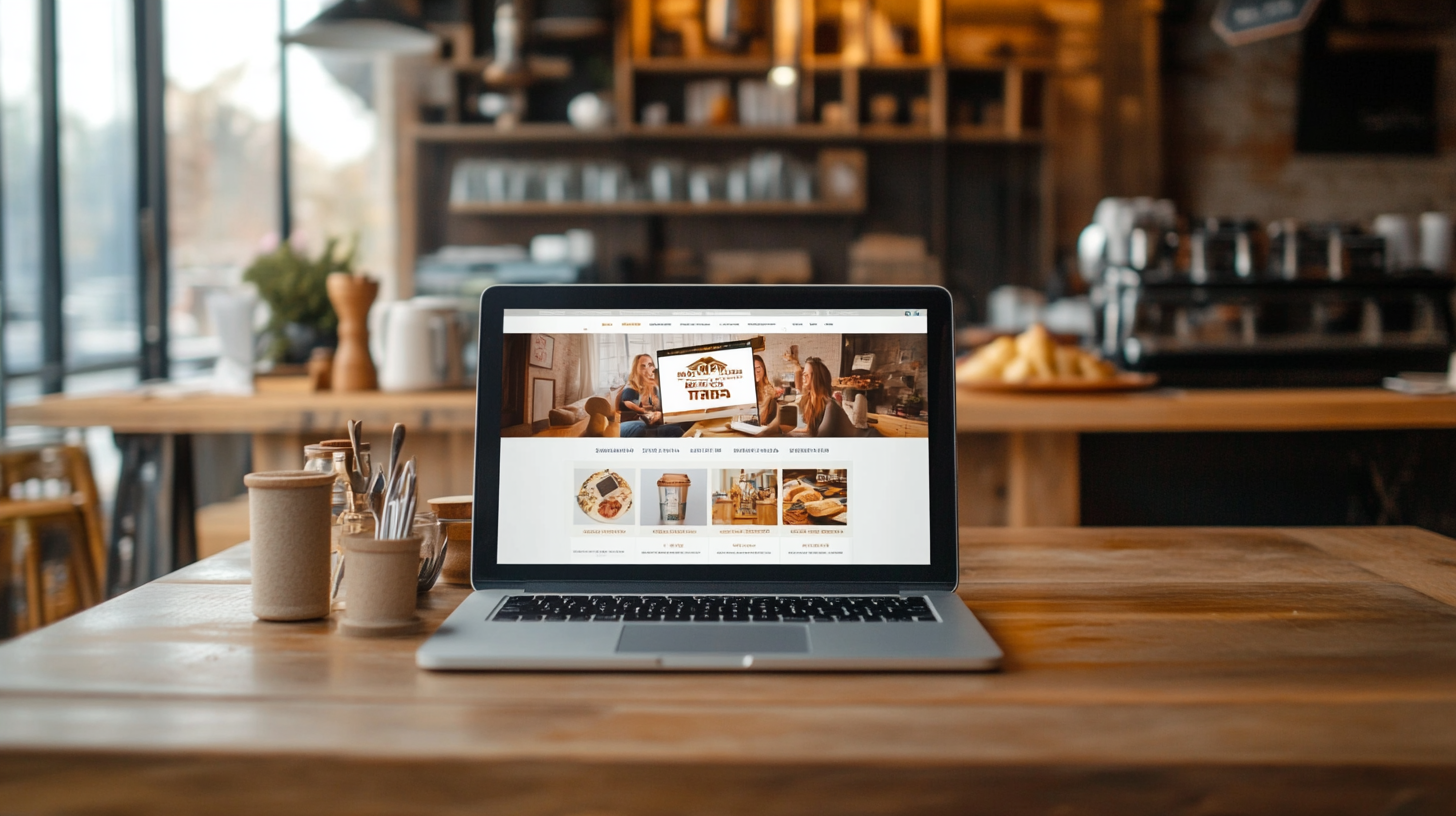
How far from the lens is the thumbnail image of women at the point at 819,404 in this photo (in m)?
1.00

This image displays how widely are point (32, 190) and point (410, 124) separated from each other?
1.97 metres

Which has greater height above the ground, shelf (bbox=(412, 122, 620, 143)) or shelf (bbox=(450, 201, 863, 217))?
shelf (bbox=(412, 122, 620, 143))

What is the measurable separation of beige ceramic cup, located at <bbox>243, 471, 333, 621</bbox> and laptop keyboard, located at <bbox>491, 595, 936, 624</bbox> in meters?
0.16

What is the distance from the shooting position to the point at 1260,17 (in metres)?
4.09

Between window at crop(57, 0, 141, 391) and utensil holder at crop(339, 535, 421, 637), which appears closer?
utensil holder at crop(339, 535, 421, 637)

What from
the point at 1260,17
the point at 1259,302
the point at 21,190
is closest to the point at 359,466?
the point at 1259,302

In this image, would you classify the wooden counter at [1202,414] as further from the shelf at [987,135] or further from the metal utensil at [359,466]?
the shelf at [987,135]

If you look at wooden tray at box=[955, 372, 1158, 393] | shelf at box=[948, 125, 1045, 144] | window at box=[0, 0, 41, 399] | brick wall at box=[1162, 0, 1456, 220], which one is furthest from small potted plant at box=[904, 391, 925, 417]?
brick wall at box=[1162, 0, 1456, 220]

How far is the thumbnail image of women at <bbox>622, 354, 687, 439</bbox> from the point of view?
3.29 ft

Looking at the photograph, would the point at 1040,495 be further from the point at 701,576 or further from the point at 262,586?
the point at 262,586

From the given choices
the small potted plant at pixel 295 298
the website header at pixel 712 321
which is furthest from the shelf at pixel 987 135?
the website header at pixel 712 321

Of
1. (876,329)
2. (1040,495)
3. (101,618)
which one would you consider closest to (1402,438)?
(1040,495)

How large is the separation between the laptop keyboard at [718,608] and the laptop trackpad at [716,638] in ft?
0.07

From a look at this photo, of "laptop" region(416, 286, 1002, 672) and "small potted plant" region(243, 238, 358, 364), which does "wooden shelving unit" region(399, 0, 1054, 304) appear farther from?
"laptop" region(416, 286, 1002, 672)
